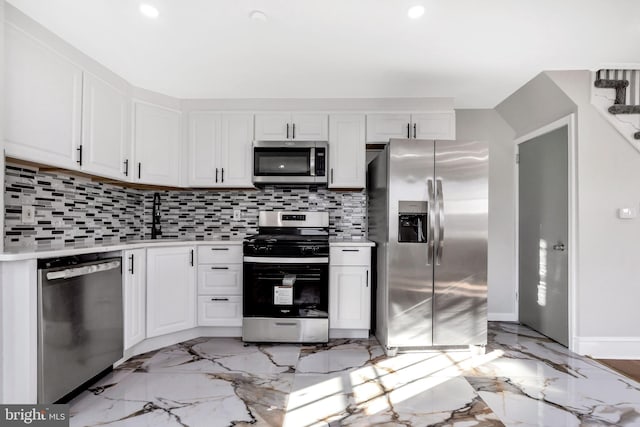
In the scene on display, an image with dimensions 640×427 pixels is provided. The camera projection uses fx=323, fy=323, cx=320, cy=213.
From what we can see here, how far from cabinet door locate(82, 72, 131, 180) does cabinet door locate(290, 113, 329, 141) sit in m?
1.49

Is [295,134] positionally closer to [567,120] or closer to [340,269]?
[340,269]

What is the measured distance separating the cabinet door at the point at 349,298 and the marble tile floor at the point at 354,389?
22cm

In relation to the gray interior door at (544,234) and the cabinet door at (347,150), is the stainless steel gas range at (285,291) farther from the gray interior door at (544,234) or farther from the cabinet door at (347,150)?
the gray interior door at (544,234)

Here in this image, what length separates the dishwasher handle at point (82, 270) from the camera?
5.67ft

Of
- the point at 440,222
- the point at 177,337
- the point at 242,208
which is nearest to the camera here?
the point at 440,222

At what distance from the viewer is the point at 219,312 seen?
2988 mm

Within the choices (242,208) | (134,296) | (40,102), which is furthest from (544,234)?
(40,102)

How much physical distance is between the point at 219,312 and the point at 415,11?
281 centimetres

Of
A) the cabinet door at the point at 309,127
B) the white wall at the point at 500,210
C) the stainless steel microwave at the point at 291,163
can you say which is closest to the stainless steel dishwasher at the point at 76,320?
the stainless steel microwave at the point at 291,163

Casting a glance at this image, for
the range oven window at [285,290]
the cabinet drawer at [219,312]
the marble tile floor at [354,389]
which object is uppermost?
the range oven window at [285,290]

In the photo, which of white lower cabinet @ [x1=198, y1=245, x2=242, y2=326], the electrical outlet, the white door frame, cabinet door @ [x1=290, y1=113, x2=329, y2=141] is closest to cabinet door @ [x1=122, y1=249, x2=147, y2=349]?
white lower cabinet @ [x1=198, y1=245, x2=242, y2=326]

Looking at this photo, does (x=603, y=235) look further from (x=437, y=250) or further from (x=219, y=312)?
(x=219, y=312)

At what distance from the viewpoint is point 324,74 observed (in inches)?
107

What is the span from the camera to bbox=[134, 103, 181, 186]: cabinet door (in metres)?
2.92
